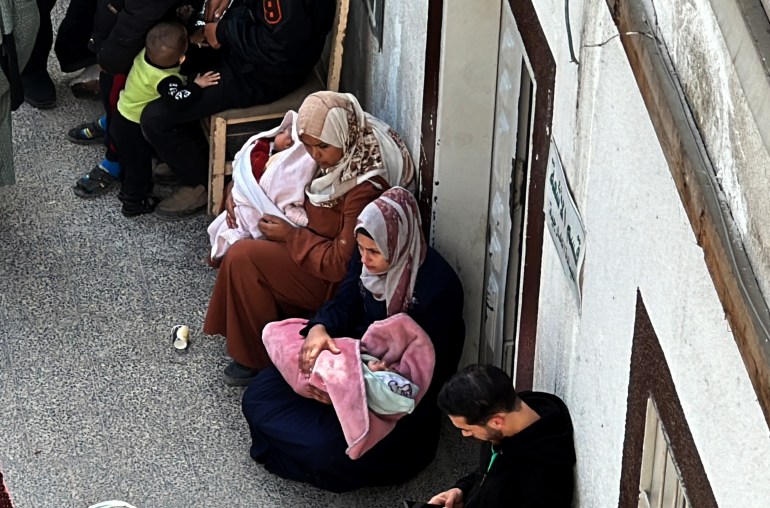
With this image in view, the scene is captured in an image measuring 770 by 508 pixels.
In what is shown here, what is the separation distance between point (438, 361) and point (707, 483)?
8.38ft

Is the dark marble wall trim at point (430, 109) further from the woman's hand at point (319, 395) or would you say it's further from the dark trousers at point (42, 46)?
the dark trousers at point (42, 46)

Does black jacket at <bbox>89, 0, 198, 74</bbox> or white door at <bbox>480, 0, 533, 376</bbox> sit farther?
black jacket at <bbox>89, 0, 198, 74</bbox>

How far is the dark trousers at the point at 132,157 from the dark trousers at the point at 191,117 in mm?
94

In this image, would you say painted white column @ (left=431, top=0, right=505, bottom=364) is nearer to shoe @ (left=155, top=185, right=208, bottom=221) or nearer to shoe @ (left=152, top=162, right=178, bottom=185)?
shoe @ (left=155, top=185, right=208, bottom=221)

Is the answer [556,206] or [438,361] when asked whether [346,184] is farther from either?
[556,206]

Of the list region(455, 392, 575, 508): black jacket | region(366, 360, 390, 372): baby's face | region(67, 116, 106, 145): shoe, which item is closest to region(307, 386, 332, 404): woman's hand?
region(366, 360, 390, 372): baby's face

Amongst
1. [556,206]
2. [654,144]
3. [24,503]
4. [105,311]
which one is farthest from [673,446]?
[105,311]

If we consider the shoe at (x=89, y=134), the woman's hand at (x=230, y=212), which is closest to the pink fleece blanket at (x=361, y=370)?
the woman's hand at (x=230, y=212)

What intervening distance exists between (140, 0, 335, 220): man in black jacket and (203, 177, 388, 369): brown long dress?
1008 mm

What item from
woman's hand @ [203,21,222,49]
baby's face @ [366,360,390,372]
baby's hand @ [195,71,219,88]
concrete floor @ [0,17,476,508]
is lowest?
concrete floor @ [0,17,476,508]

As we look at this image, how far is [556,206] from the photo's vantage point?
3.34 metres

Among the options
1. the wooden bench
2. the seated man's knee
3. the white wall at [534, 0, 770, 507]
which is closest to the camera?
the white wall at [534, 0, 770, 507]

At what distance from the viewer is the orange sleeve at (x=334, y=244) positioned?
4.99 m

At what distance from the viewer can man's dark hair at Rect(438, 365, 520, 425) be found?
3.38 metres
